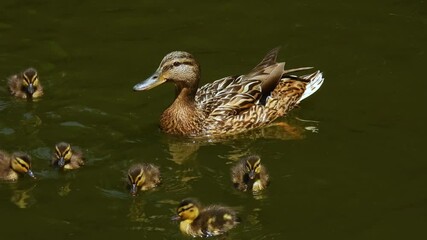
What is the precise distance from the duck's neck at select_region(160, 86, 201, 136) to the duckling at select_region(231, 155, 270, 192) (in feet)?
4.47

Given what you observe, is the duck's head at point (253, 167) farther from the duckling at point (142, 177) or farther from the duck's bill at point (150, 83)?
the duck's bill at point (150, 83)

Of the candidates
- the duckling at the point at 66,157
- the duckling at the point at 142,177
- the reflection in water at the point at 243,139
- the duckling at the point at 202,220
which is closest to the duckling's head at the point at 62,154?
the duckling at the point at 66,157

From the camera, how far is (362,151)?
9445 mm

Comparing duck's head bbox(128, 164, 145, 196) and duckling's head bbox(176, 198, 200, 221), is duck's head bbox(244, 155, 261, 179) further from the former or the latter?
duck's head bbox(128, 164, 145, 196)

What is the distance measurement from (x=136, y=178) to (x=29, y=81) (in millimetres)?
2233

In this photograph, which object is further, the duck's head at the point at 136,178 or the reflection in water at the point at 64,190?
the reflection in water at the point at 64,190

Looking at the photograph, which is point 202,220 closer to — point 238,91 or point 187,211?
point 187,211

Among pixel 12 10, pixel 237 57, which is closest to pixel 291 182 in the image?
pixel 237 57

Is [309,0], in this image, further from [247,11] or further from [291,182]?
[291,182]

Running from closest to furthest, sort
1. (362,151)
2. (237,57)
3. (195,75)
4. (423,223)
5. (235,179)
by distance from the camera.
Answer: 1. (423,223)
2. (235,179)
3. (362,151)
4. (195,75)
5. (237,57)

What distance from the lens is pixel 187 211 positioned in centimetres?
798

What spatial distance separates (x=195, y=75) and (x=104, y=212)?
2.18 meters

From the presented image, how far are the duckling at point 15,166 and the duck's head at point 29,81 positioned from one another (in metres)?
1.49

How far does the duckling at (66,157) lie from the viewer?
351 inches
